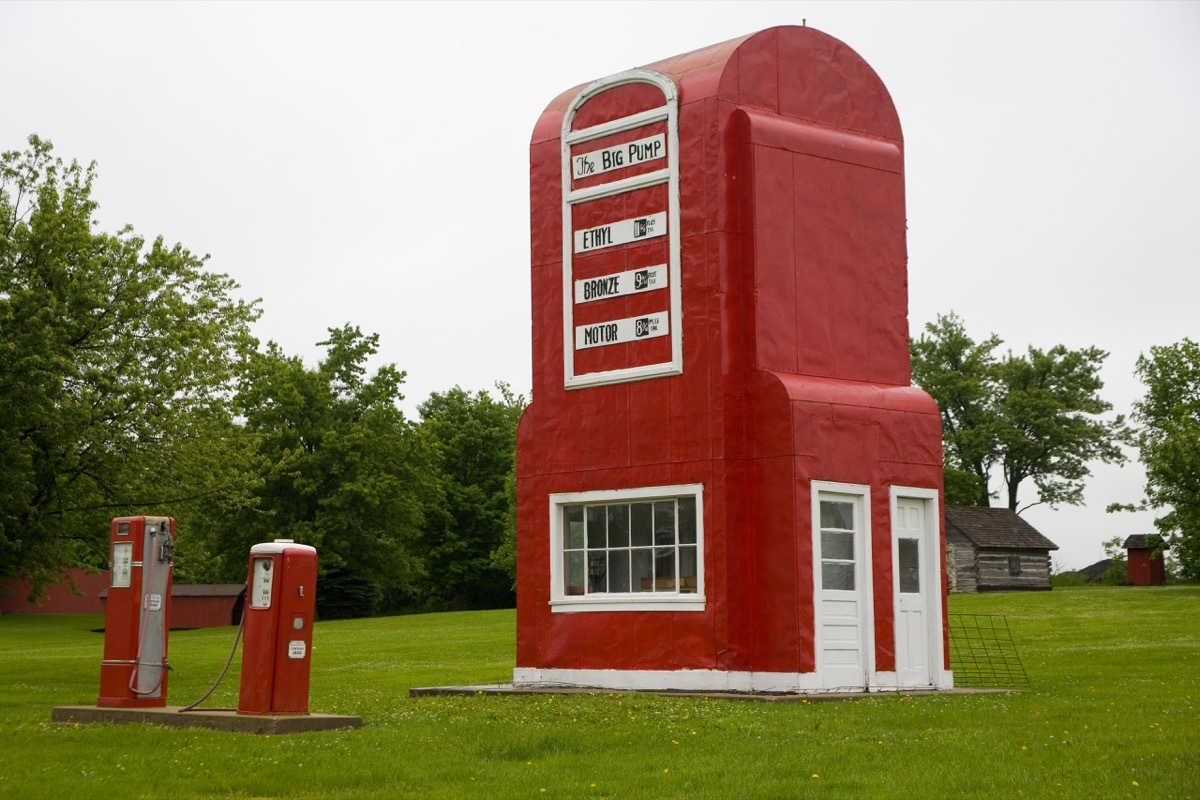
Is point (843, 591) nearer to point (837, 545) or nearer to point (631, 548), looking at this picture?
point (837, 545)

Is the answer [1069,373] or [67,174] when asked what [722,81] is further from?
[1069,373]

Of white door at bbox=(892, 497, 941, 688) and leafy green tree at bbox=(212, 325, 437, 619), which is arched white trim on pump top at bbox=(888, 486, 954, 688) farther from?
leafy green tree at bbox=(212, 325, 437, 619)

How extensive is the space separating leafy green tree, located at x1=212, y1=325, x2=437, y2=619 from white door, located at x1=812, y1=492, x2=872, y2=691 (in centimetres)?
3961

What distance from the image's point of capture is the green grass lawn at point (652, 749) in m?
10.8

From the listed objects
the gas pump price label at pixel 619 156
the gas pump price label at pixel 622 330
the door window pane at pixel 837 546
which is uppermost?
the gas pump price label at pixel 619 156

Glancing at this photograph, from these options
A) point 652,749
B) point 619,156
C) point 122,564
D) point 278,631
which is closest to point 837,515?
point 619,156

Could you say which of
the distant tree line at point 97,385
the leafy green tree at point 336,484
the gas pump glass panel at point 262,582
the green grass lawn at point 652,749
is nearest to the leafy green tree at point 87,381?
the distant tree line at point 97,385

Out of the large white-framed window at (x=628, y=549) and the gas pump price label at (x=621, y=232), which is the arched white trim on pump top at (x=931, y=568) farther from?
the gas pump price label at (x=621, y=232)

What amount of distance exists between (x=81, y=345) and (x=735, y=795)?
19174 millimetres

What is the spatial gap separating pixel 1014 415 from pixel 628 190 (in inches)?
2263

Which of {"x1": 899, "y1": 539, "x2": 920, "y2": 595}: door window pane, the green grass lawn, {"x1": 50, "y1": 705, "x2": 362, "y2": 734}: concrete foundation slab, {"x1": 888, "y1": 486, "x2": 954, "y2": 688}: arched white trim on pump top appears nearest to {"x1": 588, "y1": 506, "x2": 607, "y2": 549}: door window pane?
the green grass lawn

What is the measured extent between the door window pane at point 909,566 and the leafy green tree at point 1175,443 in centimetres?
3431

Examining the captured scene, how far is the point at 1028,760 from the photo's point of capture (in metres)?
11.6

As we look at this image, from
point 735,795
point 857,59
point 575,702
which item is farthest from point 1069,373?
point 735,795
